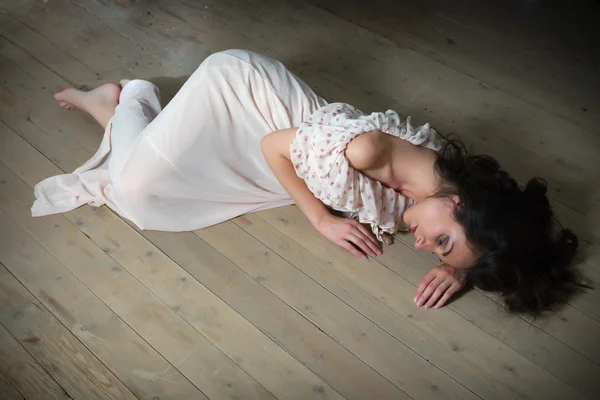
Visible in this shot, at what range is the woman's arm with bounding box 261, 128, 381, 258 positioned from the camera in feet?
5.23

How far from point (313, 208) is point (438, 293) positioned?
1.24ft

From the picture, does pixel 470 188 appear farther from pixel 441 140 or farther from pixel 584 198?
pixel 584 198

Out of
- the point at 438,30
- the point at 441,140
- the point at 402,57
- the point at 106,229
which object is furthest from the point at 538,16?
the point at 106,229

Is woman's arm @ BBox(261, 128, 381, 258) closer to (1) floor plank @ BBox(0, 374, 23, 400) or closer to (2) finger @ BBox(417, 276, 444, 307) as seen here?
(2) finger @ BBox(417, 276, 444, 307)

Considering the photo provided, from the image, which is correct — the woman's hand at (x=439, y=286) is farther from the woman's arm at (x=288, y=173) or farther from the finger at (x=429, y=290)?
the woman's arm at (x=288, y=173)

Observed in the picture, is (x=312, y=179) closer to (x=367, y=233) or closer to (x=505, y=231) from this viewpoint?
(x=367, y=233)

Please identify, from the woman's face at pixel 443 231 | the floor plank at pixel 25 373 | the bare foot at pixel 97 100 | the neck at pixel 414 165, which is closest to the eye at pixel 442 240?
the woman's face at pixel 443 231

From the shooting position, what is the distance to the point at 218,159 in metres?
1.70

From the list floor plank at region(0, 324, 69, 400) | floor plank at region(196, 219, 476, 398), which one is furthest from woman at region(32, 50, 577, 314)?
floor plank at region(0, 324, 69, 400)

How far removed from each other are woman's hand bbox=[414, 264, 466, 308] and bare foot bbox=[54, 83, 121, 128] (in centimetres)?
108

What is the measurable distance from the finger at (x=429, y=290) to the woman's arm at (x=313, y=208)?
0.17m

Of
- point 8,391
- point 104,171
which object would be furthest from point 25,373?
point 104,171

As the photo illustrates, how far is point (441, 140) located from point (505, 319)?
47 cm

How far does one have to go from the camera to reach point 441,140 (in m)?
1.62
